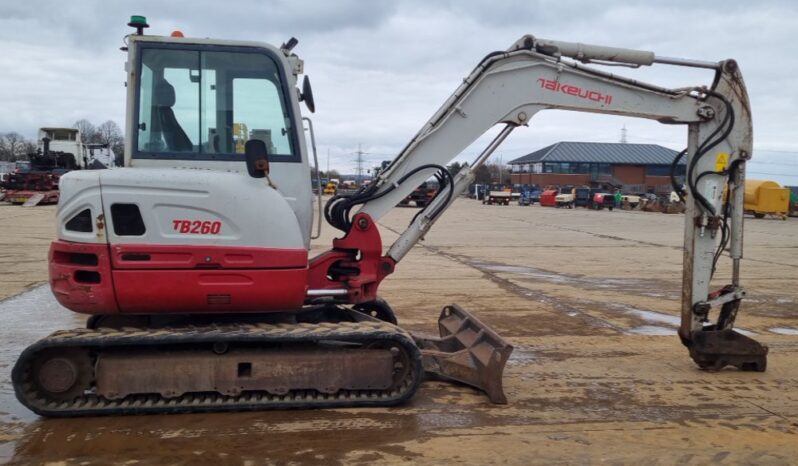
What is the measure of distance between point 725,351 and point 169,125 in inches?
218

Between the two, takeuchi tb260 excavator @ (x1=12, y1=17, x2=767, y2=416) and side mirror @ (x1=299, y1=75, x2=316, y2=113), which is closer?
takeuchi tb260 excavator @ (x1=12, y1=17, x2=767, y2=416)

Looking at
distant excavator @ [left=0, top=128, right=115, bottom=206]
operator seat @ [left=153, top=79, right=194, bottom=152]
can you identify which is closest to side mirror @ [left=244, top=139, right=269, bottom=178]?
operator seat @ [left=153, top=79, right=194, bottom=152]

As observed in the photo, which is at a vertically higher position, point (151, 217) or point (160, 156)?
point (160, 156)

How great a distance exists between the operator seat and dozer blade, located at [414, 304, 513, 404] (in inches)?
108

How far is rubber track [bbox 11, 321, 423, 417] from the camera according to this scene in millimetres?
4926

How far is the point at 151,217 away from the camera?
16.2 ft

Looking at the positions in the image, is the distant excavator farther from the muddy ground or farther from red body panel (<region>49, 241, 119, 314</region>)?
red body panel (<region>49, 241, 119, 314</region>)

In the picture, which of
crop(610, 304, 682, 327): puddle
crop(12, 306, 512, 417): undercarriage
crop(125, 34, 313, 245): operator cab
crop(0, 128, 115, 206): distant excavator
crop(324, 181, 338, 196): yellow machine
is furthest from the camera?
crop(0, 128, 115, 206): distant excavator

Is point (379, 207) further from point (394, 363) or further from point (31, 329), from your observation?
point (31, 329)

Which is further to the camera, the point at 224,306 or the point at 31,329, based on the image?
the point at 31,329

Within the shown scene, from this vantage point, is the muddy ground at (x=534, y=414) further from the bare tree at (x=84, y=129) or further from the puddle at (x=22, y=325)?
the bare tree at (x=84, y=129)

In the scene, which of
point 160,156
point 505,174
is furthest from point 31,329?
point 505,174

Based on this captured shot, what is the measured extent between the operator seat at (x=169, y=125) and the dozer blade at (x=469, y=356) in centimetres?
275

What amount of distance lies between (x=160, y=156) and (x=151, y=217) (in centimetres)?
61
